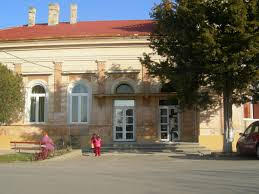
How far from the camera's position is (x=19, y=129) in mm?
33156

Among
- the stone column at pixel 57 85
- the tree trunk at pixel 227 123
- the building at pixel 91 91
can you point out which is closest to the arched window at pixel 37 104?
the building at pixel 91 91

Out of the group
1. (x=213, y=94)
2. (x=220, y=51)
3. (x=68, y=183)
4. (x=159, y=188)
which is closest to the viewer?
(x=159, y=188)

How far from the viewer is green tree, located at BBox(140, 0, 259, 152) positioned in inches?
842

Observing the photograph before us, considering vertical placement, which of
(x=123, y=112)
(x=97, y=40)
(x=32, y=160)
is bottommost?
(x=32, y=160)

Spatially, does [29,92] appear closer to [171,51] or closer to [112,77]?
[112,77]

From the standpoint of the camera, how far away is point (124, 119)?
32562mm

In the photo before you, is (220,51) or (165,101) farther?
(165,101)

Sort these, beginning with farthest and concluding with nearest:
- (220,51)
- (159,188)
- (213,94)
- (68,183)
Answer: (213,94)
(220,51)
(68,183)
(159,188)

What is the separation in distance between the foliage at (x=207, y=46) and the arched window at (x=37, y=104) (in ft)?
38.1

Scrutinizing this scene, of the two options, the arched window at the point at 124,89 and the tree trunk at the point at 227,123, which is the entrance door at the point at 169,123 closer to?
the arched window at the point at 124,89

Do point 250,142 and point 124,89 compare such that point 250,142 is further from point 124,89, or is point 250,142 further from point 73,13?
point 73,13

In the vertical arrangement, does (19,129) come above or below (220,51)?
below

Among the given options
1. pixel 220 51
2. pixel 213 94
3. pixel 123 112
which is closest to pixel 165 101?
pixel 123 112

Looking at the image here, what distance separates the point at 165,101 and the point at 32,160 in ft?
39.9
